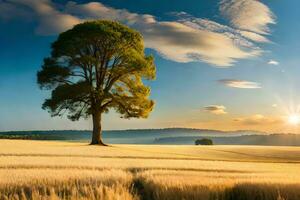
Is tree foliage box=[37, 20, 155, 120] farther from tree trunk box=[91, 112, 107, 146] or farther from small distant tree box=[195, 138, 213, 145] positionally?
small distant tree box=[195, 138, 213, 145]

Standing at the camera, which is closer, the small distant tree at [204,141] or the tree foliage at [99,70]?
the tree foliage at [99,70]

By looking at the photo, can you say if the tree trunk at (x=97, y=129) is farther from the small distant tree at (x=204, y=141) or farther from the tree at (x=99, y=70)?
the small distant tree at (x=204, y=141)

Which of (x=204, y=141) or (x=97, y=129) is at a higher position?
(x=97, y=129)

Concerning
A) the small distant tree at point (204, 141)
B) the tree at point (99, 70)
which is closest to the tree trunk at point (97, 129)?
the tree at point (99, 70)

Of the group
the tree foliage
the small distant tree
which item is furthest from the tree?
the small distant tree

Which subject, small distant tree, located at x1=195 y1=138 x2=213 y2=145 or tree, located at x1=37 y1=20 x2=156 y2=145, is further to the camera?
small distant tree, located at x1=195 y1=138 x2=213 y2=145

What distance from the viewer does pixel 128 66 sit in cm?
4881

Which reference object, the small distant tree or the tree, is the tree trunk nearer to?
the tree

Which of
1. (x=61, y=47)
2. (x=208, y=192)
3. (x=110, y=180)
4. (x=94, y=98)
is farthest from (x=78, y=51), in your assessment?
(x=208, y=192)

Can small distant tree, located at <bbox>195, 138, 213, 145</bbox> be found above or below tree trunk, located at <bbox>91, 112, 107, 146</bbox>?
below

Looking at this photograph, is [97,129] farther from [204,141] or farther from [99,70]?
[204,141]

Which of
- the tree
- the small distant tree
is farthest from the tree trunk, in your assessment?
the small distant tree

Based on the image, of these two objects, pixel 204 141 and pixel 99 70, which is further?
pixel 204 141

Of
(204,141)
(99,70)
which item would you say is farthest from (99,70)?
(204,141)
